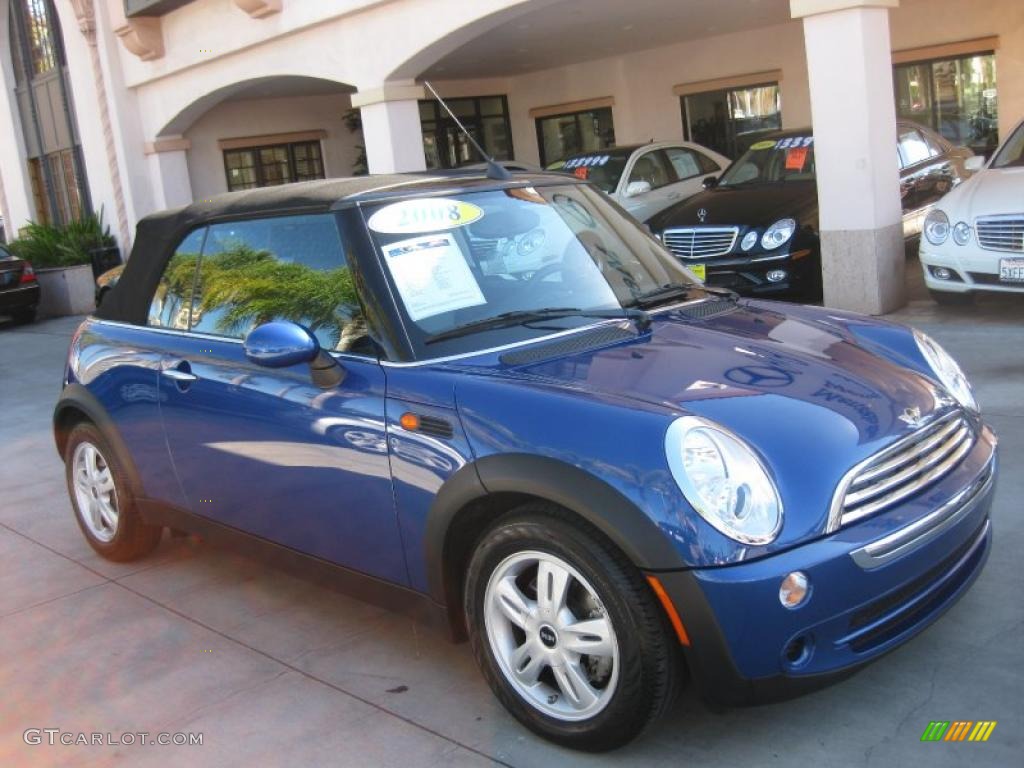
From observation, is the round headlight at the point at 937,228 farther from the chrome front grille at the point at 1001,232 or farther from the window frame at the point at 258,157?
the window frame at the point at 258,157

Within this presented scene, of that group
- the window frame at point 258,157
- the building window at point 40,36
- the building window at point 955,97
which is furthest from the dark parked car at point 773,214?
the building window at point 40,36

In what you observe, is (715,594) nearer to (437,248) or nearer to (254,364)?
(437,248)

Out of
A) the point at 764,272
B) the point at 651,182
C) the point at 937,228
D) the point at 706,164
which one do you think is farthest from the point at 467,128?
the point at 937,228

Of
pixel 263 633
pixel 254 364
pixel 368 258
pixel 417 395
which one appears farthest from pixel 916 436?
pixel 263 633

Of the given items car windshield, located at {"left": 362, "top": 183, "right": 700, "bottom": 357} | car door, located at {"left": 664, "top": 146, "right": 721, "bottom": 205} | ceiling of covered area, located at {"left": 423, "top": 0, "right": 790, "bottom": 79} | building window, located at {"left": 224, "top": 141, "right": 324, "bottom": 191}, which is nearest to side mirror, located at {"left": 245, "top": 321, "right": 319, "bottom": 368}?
car windshield, located at {"left": 362, "top": 183, "right": 700, "bottom": 357}

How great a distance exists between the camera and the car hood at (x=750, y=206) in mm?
9789

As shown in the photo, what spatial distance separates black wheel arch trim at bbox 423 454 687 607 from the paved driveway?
53 cm

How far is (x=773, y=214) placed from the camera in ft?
32.1

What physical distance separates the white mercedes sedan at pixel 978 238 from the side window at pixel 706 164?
200 inches

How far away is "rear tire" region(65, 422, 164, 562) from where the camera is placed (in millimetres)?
5086

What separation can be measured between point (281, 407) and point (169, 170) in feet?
50.3

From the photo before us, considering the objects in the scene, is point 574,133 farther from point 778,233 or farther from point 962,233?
point 962,233

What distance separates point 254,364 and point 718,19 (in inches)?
503

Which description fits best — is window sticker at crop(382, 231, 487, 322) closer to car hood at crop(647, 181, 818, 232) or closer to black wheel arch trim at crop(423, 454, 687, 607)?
black wheel arch trim at crop(423, 454, 687, 607)
